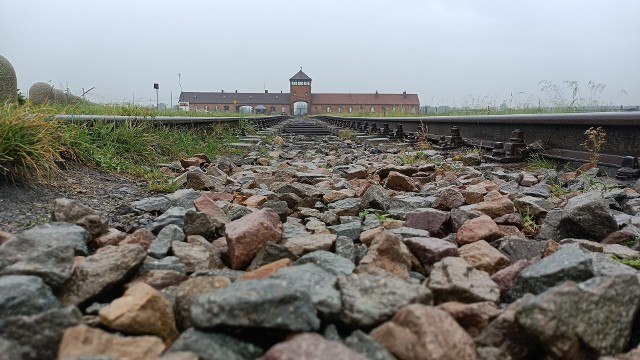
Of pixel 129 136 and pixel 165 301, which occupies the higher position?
pixel 129 136

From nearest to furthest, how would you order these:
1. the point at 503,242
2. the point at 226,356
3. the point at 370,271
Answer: the point at 226,356
the point at 370,271
the point at 503,242

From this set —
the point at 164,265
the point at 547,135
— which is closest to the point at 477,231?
the point at 164,265

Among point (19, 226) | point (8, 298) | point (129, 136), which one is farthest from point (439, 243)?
point (129, 136)

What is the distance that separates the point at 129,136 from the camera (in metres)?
4.97

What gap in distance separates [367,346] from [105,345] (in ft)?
1.89

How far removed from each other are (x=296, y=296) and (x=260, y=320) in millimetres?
100

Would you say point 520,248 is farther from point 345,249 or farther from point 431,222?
point 345,249

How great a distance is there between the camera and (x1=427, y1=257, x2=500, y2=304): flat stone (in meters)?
1.41

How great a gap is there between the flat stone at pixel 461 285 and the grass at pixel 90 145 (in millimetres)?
2347

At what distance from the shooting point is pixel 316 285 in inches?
50.4

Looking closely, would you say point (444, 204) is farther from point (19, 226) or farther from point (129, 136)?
point (129, 136)

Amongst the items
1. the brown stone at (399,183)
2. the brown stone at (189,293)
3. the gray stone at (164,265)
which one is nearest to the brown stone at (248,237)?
the gray stone at (164,265)

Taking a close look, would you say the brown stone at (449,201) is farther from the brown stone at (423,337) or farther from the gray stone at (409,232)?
the brown stone at (423,337)

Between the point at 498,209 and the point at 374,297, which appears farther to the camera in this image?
the point at 498,209
